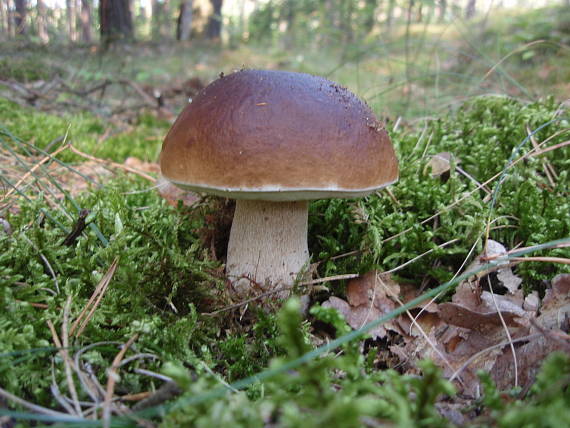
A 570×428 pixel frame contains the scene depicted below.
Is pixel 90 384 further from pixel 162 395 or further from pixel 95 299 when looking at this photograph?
pixel 95 299

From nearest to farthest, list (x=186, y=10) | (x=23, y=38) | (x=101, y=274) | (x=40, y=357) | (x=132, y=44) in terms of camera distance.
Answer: (x=40, y=357), (x=101, y=274), (x=23, y=38), (x=132, y=44), (x=186, y=10)

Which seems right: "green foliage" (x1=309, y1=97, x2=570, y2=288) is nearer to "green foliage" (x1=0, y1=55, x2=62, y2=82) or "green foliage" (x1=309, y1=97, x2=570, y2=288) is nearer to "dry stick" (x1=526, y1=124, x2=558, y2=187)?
"dry stick" (x1=526, y1=124, x2=558, y2=187)

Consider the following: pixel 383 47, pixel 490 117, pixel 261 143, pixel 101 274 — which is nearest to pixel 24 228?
pixel 101 274

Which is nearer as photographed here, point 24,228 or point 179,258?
point 179,258

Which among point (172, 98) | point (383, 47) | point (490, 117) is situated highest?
point (383, 47)

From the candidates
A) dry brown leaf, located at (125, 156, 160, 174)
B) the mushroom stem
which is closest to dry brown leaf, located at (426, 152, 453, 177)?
the mushroom stem

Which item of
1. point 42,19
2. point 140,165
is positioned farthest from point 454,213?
point 42,19

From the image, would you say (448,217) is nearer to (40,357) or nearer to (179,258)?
(179,258)

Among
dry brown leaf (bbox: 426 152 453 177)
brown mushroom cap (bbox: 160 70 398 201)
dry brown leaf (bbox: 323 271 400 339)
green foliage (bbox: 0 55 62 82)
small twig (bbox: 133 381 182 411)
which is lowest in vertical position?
dry brown leaf (bbox: 323 271 400 339)
